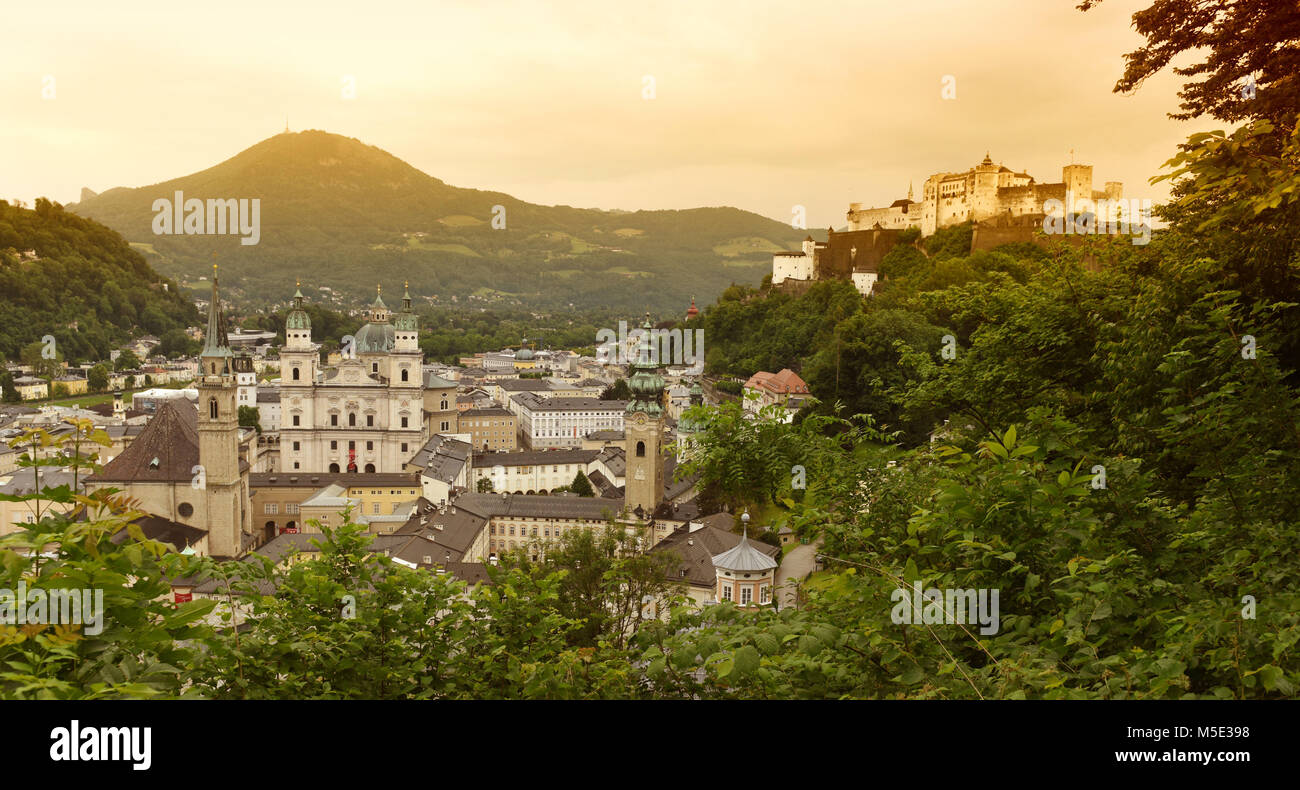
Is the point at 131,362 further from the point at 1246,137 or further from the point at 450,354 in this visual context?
the point at 1246,137

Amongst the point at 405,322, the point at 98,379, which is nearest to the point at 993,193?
the point at 405,322

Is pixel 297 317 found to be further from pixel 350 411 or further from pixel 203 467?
pixel 203 467

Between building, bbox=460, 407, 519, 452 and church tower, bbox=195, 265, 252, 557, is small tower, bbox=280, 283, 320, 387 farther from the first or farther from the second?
building, bbox=460, 407, 519, 452

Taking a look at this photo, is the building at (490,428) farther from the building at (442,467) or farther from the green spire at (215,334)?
Result: the green spire at (215,334)

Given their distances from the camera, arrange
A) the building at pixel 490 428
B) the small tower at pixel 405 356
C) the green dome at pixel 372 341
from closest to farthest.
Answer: the small tower at pixel 405 356 → the green dome at pixel 372 341 → the building at pixel 490 428

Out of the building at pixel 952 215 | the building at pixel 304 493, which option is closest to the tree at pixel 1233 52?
the building at pixel 304 493

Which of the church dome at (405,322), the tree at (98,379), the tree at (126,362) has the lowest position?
the tree at (98,379)
